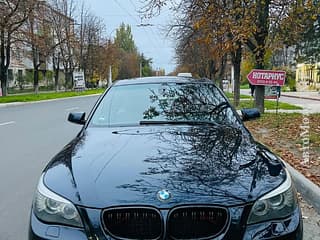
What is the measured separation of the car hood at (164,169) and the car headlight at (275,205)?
4cm

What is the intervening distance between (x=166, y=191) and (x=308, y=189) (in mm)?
3215

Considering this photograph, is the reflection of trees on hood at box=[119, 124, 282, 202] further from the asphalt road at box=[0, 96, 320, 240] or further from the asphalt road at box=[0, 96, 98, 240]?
the asphalt road at box=[0, 96, 98, 240]

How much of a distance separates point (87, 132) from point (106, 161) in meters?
0.99

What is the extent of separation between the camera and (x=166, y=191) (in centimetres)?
242

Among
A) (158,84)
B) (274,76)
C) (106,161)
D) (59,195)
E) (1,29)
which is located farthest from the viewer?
(1,29)

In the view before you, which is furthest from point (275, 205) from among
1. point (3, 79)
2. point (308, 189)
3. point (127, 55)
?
point (127, 55)

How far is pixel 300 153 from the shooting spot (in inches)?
293

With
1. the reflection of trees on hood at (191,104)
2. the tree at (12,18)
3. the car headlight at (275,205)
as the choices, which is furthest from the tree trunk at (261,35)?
the tree at (12,18)

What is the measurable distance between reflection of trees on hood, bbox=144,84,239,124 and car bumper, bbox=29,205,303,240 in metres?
1.69

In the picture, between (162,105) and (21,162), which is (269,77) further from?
(162,105)

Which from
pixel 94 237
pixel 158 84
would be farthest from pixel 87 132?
pixel 94 237

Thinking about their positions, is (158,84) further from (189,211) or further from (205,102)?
(189,211)

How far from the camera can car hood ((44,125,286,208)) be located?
241 centimetres

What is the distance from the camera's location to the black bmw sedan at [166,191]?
2.33 m
